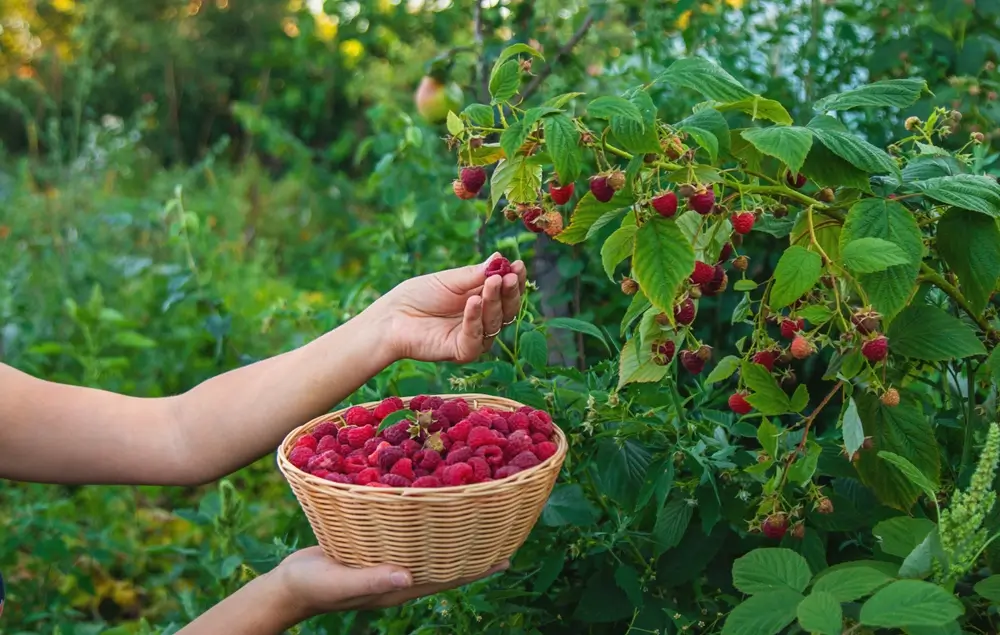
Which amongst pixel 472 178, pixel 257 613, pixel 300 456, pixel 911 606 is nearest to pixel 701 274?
pixel 472 178

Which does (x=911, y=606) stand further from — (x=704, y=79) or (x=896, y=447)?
(x=704, y=79)

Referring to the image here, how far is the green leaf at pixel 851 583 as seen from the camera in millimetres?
896

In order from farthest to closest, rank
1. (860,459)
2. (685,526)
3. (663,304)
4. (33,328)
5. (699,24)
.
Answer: (33,328) → (699,24) → (685,526) → (860,459) → (663,304)

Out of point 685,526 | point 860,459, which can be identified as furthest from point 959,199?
point 685,526

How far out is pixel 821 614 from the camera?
2.76ft

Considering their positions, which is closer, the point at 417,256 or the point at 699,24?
the point at 417,256

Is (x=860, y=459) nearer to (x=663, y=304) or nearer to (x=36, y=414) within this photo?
(x=663, y=304)

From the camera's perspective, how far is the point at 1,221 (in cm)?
374

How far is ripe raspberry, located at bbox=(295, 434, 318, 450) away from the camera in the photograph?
3.96 feet

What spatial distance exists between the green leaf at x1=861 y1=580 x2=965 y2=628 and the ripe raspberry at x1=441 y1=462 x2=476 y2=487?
0.40 m

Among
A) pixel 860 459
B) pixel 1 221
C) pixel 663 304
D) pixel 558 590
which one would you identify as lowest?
pixel 1 221

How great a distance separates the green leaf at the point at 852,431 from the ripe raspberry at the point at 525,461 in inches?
12.2

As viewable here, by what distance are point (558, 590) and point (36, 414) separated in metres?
0.75

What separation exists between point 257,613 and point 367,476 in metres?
0.27
